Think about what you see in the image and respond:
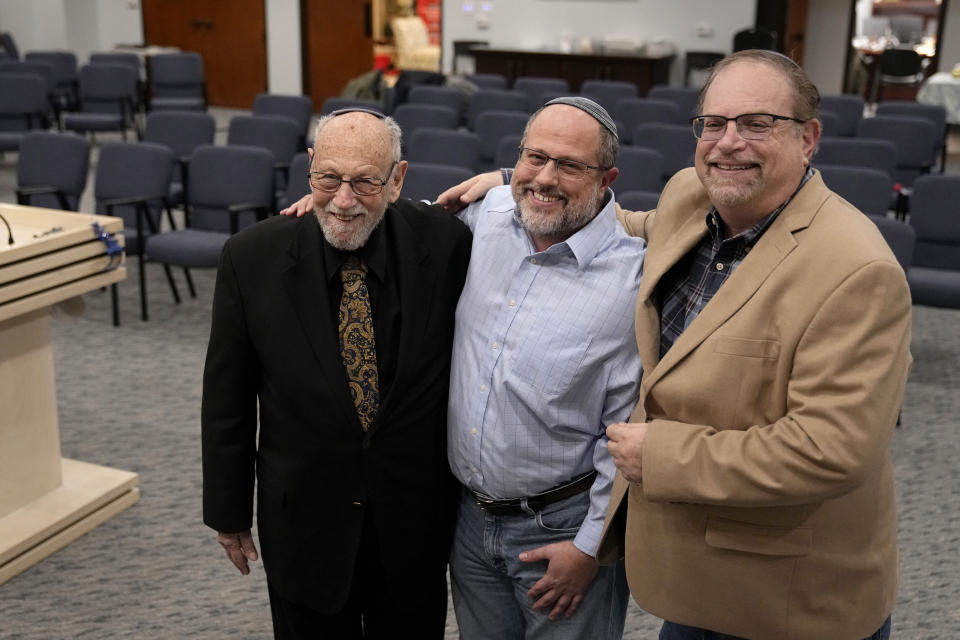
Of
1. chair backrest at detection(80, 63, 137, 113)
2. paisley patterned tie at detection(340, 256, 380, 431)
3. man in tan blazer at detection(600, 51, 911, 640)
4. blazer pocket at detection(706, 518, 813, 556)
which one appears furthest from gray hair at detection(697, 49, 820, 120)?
chair backrest at detection(80, 63, 137, 113)

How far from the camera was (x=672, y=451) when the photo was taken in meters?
1.62

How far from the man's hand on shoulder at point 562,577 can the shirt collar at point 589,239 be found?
0.55 meters

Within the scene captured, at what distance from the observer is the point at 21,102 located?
939 centimetres

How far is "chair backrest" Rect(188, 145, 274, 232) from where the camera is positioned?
6.00m

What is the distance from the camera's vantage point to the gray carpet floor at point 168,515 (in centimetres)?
307

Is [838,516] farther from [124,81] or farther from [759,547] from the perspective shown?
[124,81]

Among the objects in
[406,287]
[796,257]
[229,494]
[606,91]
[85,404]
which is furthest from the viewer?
[606,91]

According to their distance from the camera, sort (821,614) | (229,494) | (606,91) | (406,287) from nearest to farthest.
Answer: (821,614) → (406,287) → (229,494) → (606,91)

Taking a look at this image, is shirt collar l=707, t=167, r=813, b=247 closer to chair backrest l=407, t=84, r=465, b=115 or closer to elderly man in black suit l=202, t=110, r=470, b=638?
elderly man in black suit l=202, t=110, r=470, b=638

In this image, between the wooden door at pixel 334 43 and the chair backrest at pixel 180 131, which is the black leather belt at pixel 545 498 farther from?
the wooden door at pixel 334 43

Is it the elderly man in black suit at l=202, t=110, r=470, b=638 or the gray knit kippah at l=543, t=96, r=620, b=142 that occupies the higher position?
the gray knit kippah at l=543, t=96, r=620, b=142

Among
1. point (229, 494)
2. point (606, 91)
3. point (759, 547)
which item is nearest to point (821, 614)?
point (759, 547)

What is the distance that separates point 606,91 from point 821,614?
28.5 feet

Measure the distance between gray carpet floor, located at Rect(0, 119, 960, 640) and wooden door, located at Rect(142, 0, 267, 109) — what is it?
32.4 feet
